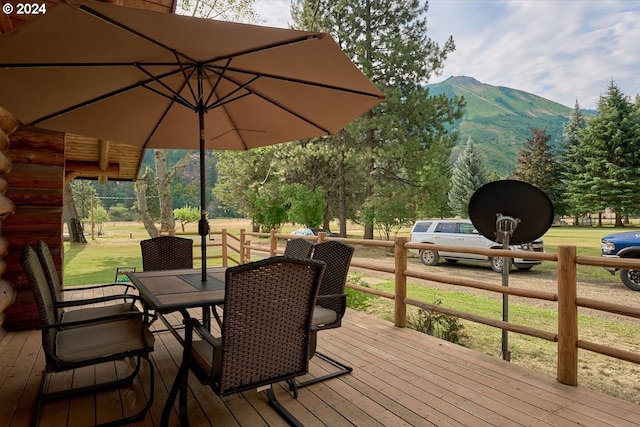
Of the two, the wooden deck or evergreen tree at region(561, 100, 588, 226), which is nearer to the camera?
the wooden deck

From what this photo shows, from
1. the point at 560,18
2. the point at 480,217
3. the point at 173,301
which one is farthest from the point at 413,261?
the point at 560,18

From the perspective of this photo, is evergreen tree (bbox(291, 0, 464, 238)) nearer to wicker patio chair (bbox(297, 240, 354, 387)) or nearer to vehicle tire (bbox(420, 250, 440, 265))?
vehicle tire (bbox(420, 250, 440, 265))

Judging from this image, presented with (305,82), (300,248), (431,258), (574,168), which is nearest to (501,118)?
(574,168)

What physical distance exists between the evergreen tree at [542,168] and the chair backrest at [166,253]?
31943 millimetres

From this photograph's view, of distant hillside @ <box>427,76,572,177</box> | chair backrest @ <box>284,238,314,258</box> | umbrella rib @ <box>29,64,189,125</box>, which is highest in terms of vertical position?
distant hillside @ <box>427,76,572,177</box>

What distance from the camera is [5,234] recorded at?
3.73 meters

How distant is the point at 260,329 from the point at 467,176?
3410cm

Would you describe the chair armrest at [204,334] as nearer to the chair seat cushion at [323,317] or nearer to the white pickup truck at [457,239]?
the chair seat cushion at [323,317]

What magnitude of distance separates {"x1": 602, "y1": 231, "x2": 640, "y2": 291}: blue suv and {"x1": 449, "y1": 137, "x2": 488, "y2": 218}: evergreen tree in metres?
25.1

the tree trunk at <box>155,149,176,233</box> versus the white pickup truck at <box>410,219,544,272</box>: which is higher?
the tree trunk at <box>155,149,176,233</box>

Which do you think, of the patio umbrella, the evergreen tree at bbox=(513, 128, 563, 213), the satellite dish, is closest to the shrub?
the satellite dish

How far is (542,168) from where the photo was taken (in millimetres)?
31000

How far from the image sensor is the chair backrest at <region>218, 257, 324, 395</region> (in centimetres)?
166

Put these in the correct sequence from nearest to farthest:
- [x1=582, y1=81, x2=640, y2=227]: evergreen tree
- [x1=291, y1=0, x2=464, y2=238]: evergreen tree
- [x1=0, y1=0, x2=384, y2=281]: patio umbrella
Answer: [x1=0, y1=0, x2=384, y2=281]: patio umbrella, [x1=291, y1=0, x2=464, y2=238]: evergreen tree, [x1=582, y1=81, x2=640, y2=227]: evergreen tree
